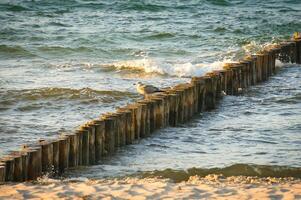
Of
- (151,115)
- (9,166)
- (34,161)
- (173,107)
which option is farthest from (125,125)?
(9,166)

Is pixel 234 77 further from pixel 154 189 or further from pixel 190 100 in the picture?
pixel 154 189

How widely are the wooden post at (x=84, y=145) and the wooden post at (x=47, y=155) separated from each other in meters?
0.64

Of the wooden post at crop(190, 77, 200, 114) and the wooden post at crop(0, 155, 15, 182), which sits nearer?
the wooden post at crop(0, 155, 15, 182)

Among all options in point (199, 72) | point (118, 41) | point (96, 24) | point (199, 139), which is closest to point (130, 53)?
point (118, 41)

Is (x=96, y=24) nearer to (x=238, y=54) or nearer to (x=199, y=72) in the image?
(x=238, y=54)

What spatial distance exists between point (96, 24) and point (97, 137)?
18.6 m

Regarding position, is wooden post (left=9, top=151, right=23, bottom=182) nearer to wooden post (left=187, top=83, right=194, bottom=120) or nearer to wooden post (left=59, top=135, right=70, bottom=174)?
wooden post (left=59, top=135, right=70, bottom=174)

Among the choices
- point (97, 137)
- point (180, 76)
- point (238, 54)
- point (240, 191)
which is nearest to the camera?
point (240, 191)

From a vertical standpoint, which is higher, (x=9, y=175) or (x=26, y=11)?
(x=26, y=11)

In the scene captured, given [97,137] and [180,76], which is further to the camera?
[180,76]

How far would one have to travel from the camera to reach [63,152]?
9219 mm

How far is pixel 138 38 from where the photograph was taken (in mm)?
24734

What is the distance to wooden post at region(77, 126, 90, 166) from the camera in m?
9.55

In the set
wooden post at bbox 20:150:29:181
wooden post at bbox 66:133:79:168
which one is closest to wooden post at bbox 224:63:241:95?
wooden post at bbox 66:133:79:168
